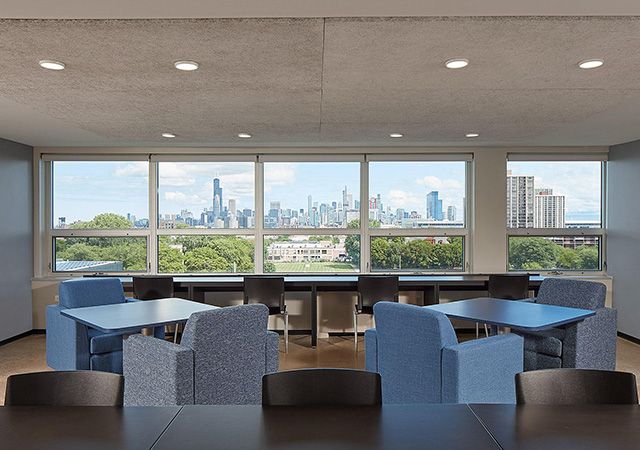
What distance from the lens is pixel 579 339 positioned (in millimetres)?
3867

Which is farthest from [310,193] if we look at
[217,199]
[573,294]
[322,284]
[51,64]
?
[51,64]

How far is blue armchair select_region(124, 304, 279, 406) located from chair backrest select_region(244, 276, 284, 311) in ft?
7.11

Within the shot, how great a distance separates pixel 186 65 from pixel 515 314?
283cm

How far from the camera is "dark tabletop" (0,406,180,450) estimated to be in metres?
1.22

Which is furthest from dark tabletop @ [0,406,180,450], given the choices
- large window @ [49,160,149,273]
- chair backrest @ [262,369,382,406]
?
large window @ [49,160,149,273]

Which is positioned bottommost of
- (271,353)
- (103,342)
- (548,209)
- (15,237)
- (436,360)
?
(103,342)

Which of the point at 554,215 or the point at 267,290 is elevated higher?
the point at 554,215

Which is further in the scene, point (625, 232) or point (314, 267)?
point (314, 267)

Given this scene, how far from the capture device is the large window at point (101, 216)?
255 inches

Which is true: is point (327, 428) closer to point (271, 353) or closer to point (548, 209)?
point (271, 353)

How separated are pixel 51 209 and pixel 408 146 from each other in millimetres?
4713

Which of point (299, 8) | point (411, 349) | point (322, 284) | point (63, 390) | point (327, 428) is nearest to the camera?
point (327, 428)

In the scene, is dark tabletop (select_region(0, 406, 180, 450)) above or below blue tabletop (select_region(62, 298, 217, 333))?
above

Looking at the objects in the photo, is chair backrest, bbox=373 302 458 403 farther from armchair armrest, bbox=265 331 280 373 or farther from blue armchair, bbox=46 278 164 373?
blue armchair, bbox=46 278 164 373
